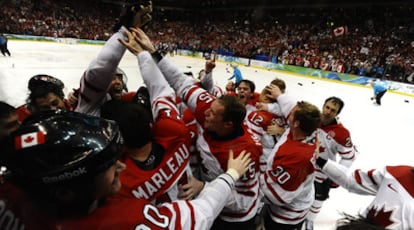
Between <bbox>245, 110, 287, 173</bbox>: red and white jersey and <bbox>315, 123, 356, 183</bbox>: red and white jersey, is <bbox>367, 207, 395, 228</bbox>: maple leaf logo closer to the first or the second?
<bbox>245, 110, 287, 173</bbox>: red and white jersey

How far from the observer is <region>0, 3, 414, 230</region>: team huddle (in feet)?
2.40

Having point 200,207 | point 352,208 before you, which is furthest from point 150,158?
point 352,208

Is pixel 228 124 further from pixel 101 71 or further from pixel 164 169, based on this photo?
pixel 101 71

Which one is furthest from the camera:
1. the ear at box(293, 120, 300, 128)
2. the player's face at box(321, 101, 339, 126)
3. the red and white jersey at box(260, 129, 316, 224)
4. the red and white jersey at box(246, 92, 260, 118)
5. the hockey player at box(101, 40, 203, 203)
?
the red and white jersey at box(246, 92, 260, 118)

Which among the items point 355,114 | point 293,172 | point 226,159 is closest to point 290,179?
point 293,172

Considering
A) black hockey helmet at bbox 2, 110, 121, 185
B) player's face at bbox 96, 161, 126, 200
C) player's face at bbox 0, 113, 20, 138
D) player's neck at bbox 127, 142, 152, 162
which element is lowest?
player's face at bbox 0, 113, 20, 138

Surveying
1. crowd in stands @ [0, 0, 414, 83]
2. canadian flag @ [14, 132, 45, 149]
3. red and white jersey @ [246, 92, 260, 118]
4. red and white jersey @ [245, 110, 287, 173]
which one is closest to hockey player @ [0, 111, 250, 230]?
canadian flag @ [14, 132, 45, 149]

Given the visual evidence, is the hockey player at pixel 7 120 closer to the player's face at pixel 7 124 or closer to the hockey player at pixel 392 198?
the player's face at pixel 7 124

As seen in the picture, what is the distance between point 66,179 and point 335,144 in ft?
9.07

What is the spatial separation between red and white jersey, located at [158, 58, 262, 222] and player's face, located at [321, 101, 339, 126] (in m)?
1.57

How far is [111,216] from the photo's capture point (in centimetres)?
81

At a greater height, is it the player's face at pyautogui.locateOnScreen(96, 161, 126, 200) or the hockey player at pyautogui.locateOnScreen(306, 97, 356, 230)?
the player's face at pyautogui.locateOnScreen(96, 161, 126, 200)

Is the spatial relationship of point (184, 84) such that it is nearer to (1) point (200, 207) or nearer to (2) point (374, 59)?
(1) point (200, 207)

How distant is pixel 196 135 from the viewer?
1814 millimetres
